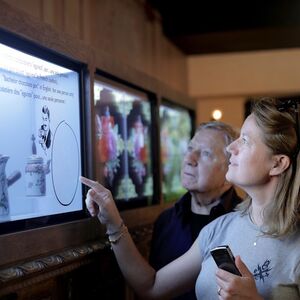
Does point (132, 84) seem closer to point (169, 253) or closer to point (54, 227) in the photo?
point (169, 253)

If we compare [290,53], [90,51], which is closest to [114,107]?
[90,51]

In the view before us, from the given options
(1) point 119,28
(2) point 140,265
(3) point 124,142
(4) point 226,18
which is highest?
(4) point 226,18

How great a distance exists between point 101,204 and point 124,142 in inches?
22.7

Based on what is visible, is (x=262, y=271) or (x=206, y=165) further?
(x=206, y=165)

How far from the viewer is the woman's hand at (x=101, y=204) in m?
1.82

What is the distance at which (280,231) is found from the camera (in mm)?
1629

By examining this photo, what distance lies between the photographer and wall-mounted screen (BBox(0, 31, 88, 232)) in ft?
4.99

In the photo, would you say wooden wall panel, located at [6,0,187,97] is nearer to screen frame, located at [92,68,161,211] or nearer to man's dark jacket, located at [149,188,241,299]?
screen frame, located at [92,68,161,211]

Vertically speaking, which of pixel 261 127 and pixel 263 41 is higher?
pixel 263 41

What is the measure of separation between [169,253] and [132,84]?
29.3 inches

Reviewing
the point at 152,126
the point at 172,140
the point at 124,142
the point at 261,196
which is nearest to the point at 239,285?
the point at 261,196

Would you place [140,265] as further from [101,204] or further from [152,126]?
[152,126]

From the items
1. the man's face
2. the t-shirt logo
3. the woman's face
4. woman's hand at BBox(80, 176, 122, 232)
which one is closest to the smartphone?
the t-shirt logo

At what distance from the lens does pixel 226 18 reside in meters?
3.89
